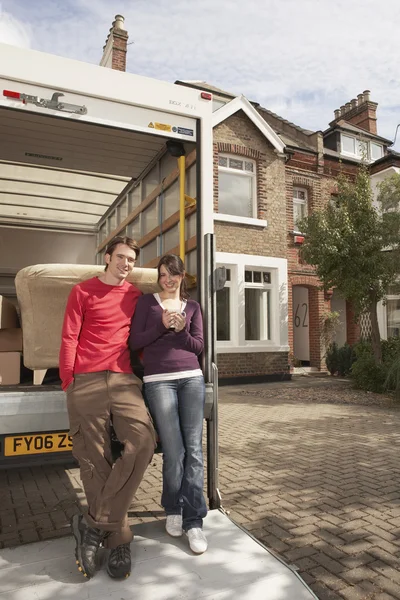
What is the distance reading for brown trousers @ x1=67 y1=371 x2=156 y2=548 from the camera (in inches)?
101

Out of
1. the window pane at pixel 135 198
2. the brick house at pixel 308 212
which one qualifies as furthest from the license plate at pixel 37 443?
the brick house at pixel 308 212

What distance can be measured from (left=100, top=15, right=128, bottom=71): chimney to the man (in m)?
12.7

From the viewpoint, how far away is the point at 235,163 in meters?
13.7

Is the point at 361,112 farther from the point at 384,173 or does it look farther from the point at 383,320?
the point at 383,320

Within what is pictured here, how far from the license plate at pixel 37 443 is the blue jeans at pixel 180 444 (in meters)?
0.56

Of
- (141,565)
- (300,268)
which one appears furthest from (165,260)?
(300,268)

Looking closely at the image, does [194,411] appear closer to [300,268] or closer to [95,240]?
[95,240]

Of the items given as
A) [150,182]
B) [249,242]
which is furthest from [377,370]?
[150,182]

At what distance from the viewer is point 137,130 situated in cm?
328

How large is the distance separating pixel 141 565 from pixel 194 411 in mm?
909

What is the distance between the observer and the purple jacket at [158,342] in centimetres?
293

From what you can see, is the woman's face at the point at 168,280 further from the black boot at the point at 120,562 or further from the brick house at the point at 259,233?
the brick house at the point at 259,233

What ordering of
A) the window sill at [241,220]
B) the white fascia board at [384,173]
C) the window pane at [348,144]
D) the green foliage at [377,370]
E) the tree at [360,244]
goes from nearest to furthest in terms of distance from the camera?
the green foliage at [377,370], the tree at [360,244], the window sill at [241,220], the white fascia board at [384,173], the window pane at [348,144]

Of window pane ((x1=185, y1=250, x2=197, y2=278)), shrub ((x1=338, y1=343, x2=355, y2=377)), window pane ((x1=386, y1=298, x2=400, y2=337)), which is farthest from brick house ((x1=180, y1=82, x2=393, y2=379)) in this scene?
window pane ((x1=185, y1=250, x2=197, y2=278))
